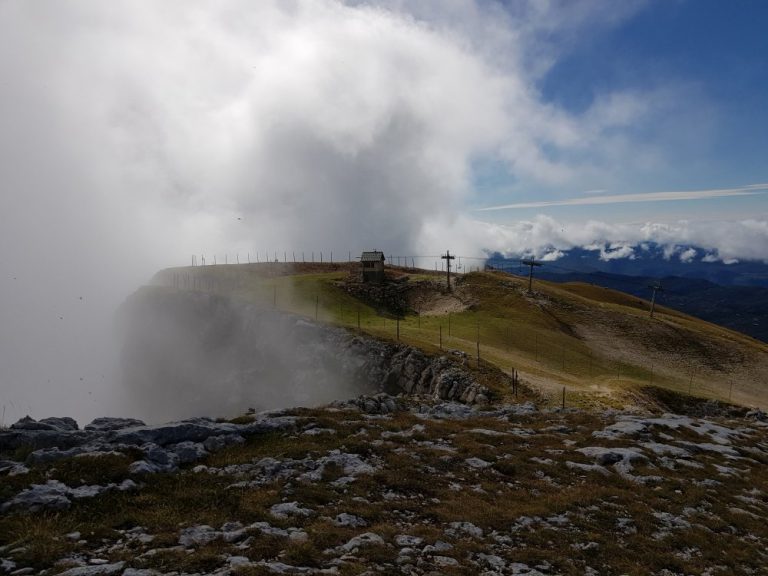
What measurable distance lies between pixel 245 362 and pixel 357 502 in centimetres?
8483

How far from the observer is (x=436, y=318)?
114m

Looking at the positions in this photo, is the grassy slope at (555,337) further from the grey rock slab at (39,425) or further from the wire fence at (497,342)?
the grey rock slab at (39,425)

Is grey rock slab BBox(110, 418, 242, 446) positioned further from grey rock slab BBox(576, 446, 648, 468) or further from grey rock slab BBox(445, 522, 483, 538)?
grey rock slab BBox(576, 446, 648, 468)

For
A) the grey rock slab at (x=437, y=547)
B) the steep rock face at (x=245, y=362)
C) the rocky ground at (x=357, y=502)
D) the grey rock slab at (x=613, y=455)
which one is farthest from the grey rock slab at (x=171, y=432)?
the steep rock face at (x=245, y=362)

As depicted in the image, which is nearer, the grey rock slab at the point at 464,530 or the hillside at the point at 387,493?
the hillside at the point at 387,493

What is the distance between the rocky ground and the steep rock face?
35834mm

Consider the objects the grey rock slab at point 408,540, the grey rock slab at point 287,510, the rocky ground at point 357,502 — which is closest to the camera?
the rocky ground at point 357,502

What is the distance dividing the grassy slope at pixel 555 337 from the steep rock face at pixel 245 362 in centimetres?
647

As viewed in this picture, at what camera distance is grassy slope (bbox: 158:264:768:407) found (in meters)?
80.1

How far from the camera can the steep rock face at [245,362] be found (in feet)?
247

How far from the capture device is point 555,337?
337 ft

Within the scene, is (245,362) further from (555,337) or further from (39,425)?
(39,425)

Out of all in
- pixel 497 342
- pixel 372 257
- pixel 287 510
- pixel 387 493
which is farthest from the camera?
pixel 372 257

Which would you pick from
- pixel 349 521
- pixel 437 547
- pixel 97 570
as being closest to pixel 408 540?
pixel 437 547
